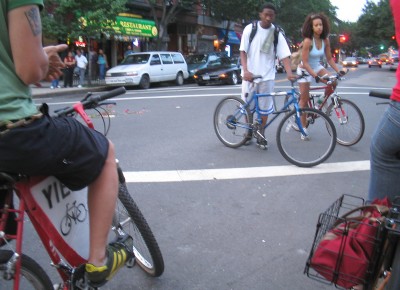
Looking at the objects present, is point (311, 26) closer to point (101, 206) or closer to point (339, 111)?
point (339, 111)

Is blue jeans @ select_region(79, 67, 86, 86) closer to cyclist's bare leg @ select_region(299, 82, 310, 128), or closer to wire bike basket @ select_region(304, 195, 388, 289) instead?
cyclist's bare leg @ select_region(299, 82, 310, 128)

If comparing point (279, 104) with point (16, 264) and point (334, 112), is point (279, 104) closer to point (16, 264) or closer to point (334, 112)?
point (334, 112)

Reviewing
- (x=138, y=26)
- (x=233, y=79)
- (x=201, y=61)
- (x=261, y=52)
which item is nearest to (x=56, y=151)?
(x=261, y=52)

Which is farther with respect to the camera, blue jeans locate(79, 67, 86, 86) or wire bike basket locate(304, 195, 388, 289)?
blue jeans locate(79, 67, 86, 86)

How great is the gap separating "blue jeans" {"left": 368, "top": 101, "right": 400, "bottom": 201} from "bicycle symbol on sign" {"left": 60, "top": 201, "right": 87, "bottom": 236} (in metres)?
1.50

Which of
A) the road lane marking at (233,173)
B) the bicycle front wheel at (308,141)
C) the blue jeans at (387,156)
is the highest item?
the blue jeans at (387,156)

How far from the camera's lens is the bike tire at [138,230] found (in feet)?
8.82

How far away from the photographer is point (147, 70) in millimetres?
19359

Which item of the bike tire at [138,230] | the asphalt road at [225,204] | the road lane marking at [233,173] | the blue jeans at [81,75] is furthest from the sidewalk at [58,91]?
the bike tire at [138,230]

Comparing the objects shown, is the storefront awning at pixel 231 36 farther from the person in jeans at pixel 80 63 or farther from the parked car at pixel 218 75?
the person in jeans at pixel 80 63

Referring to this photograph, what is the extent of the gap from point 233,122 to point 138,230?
397 cm

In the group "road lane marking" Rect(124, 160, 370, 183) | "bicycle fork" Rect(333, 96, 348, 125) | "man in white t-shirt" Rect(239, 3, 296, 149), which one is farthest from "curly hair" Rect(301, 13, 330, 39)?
"road lane marking" Rect(124, 160, 370, 183)

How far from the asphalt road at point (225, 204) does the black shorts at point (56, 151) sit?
1.19 meters

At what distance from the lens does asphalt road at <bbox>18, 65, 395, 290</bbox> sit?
3111 millimetres
